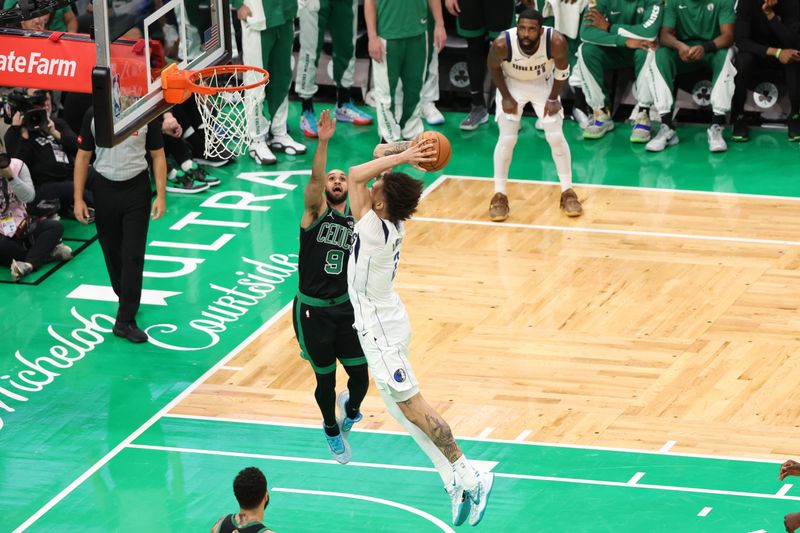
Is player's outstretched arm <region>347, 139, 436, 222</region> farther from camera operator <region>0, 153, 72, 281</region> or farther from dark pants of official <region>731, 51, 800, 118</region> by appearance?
dark pants of official <region>731, 51, 800, 118</region>

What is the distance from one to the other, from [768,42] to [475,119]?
3432 mm

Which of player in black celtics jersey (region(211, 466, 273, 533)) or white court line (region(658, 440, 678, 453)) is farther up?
player in black celtics jersey (region(211, 466, 273, 533))

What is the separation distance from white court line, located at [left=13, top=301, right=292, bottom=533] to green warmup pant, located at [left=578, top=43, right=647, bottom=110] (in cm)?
547

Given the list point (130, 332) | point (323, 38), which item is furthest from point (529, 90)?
point (130, 332)

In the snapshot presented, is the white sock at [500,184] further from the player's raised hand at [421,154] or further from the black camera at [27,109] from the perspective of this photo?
the player's raised hand at [421,154]

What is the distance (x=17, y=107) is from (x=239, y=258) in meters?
2.57

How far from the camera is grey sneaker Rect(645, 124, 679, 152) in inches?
623

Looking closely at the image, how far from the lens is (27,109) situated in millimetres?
13508

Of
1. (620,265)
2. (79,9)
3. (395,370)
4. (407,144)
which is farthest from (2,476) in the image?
(79,9)

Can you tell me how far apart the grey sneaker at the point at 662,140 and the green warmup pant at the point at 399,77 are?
8.64 ft

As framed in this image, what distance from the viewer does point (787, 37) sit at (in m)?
15.5

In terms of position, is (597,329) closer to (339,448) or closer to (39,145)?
(339,448)

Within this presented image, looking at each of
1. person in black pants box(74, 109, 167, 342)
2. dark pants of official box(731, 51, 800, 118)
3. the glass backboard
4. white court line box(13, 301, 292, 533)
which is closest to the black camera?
person in black pants box(74, 109, 167, 342)

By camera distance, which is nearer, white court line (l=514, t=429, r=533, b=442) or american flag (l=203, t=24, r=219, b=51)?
white court line (l=514, t=429, r=533, b=442)
